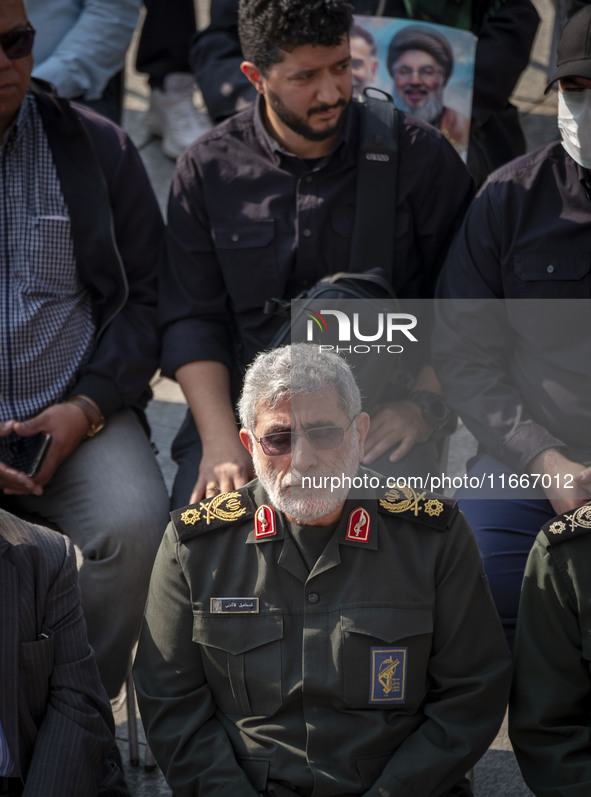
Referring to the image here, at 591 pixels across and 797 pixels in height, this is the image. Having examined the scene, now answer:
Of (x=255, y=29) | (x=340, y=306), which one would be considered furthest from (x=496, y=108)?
(x=340, y=306)

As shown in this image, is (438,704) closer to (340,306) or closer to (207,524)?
(207,524)

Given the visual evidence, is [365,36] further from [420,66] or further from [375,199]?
[375,199]

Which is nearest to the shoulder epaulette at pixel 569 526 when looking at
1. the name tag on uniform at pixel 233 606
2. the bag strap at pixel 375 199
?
the name tag on uniform at pixel 233 606

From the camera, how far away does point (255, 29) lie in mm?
3428

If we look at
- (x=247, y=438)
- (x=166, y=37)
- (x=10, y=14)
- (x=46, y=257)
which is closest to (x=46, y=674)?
(x=247, y=438)

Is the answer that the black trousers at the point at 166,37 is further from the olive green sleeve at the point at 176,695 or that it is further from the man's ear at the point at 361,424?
the olive green sleeve at the point at 176,695

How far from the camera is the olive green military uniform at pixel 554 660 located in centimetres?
246

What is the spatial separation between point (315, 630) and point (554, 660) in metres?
0.53

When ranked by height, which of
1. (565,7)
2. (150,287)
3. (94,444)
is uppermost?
(565,7)

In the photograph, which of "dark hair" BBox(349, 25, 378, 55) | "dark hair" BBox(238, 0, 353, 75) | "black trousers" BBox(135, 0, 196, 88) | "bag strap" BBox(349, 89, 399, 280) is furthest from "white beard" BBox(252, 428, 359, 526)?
"black trousers" BBox(135, 0, 196, 88)

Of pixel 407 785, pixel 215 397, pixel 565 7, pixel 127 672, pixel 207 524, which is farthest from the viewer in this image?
pixel 565 7

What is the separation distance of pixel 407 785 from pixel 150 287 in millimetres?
1887

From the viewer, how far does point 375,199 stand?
3.51m

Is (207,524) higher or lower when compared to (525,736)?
higher
